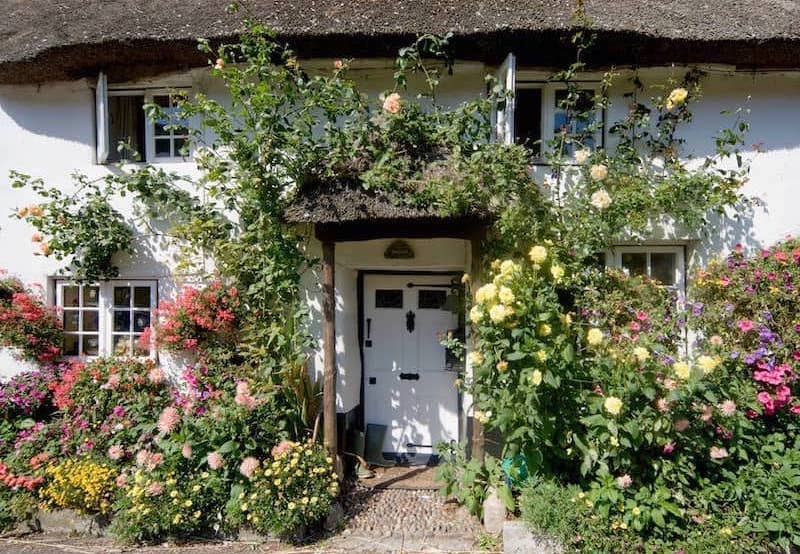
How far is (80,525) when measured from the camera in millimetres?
4223

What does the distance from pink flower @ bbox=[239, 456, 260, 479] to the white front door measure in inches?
75.0

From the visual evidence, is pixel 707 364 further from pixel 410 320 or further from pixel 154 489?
pixel 154 489

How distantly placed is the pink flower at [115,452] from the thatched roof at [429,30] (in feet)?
13.7

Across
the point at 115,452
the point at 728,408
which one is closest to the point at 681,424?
the point at 728,408

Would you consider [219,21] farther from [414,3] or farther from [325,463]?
[325,463]

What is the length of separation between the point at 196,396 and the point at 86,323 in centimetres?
198

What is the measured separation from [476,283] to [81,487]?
4.11 m

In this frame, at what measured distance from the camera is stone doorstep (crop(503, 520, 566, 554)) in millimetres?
3547

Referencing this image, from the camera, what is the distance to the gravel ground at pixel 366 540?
3912 mm

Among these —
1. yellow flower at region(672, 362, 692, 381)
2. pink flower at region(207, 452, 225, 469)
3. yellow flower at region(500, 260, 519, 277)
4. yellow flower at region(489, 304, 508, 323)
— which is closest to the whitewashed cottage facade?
yellow flower at region(500, 260, 519, 277)

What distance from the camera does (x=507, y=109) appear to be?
186 inches

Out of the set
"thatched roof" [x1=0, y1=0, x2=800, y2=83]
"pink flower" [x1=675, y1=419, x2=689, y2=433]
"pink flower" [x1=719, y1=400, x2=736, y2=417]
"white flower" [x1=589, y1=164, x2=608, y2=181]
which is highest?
"thatched roof" [x1=0, y1=0, x2=800, y2=83]

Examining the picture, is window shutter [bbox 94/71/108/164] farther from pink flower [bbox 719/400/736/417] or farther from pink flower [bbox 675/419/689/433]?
pink flower [bbox 719/400/736/417]

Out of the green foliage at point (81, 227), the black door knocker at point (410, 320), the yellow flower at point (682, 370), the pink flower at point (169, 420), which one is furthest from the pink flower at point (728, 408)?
the green foliage at point (81, 227)
